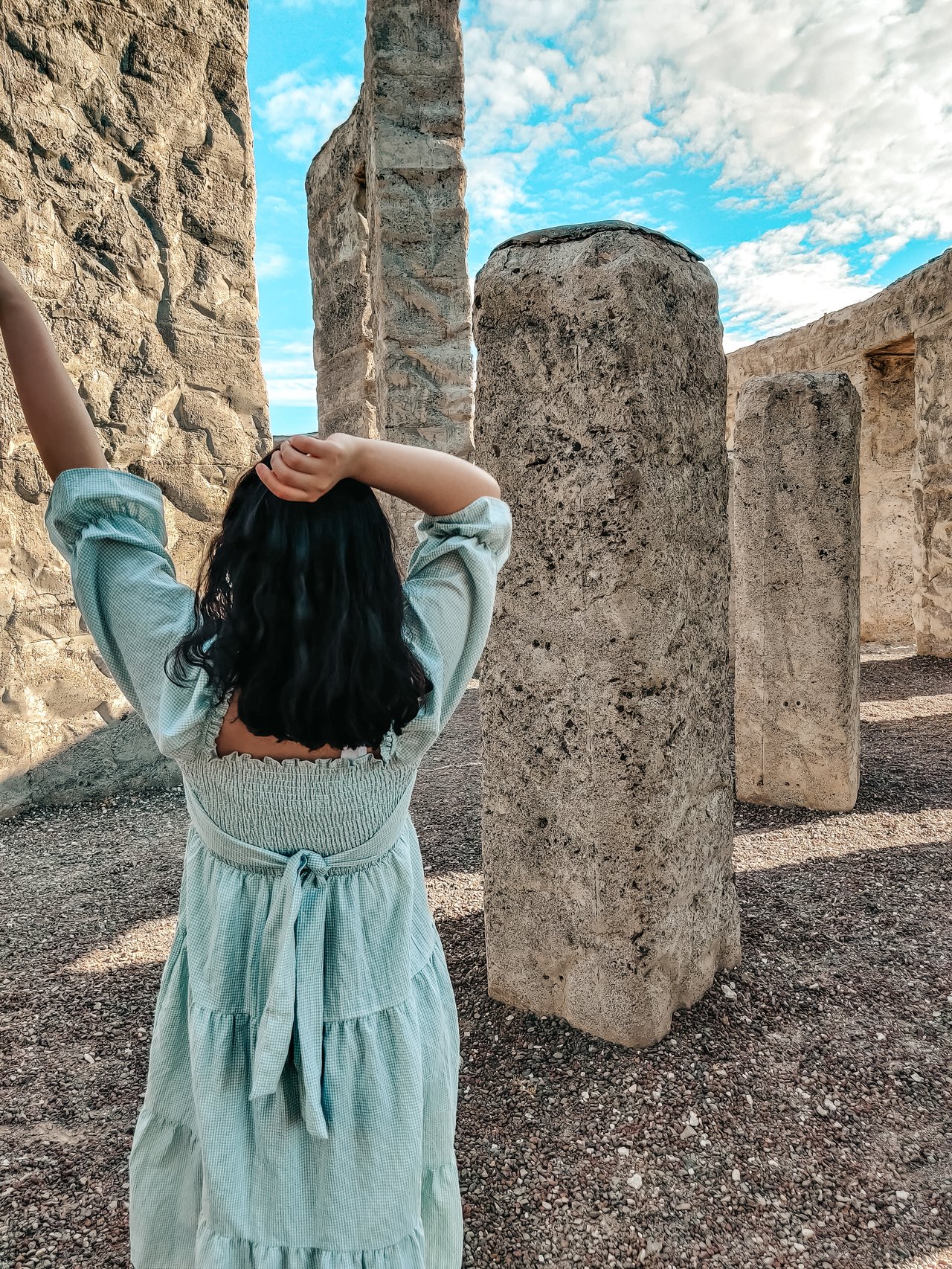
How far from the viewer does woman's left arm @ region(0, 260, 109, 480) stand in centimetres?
118

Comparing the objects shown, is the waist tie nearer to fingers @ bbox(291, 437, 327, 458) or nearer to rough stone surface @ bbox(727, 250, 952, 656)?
fingers @ bbox(291, 437, 327, 458)

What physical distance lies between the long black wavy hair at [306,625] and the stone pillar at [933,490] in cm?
767

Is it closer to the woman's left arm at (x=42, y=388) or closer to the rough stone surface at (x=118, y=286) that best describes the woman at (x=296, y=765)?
the woman's left arm at (x=42, y=388)

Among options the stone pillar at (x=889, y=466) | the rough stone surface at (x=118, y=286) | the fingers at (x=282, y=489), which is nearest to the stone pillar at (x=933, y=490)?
the stone pillar at (x=889, y=466)

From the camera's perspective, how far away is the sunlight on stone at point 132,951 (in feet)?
9.43

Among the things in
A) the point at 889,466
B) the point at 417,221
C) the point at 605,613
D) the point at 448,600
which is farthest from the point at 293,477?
the point at 889,466

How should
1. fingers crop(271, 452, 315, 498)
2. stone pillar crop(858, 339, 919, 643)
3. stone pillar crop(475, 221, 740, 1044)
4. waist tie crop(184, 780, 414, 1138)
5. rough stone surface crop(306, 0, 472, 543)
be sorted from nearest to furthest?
fingers crop(271, 452, 315, 498)
waist tie crop(184, 780, 414, 1138)
stone pillar crop(475, 221, 740, 1044)
rough stone surface crop(306, 0, 472, 543)
stone pillar crop(858, 339, 919, 643)

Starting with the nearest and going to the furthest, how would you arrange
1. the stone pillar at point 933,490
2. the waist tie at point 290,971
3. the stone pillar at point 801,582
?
1. the waist tie at point 290,971
2. the stone pillar at point 801,582
3. the stone pillar at point 933,490

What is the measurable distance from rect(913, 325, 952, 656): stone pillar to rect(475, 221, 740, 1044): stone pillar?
604 cm

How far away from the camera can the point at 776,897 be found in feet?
10.6

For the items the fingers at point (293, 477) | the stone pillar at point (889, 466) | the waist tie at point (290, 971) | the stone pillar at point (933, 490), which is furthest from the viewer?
the stone pillar at point (889, 466)

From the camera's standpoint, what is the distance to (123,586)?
1148mm

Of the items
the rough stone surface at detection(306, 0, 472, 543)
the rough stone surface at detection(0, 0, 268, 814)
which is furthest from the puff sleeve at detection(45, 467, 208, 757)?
the rough stone surface at detection(306, 0, 472, 543)

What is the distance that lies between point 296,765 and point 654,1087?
62.0 inches
